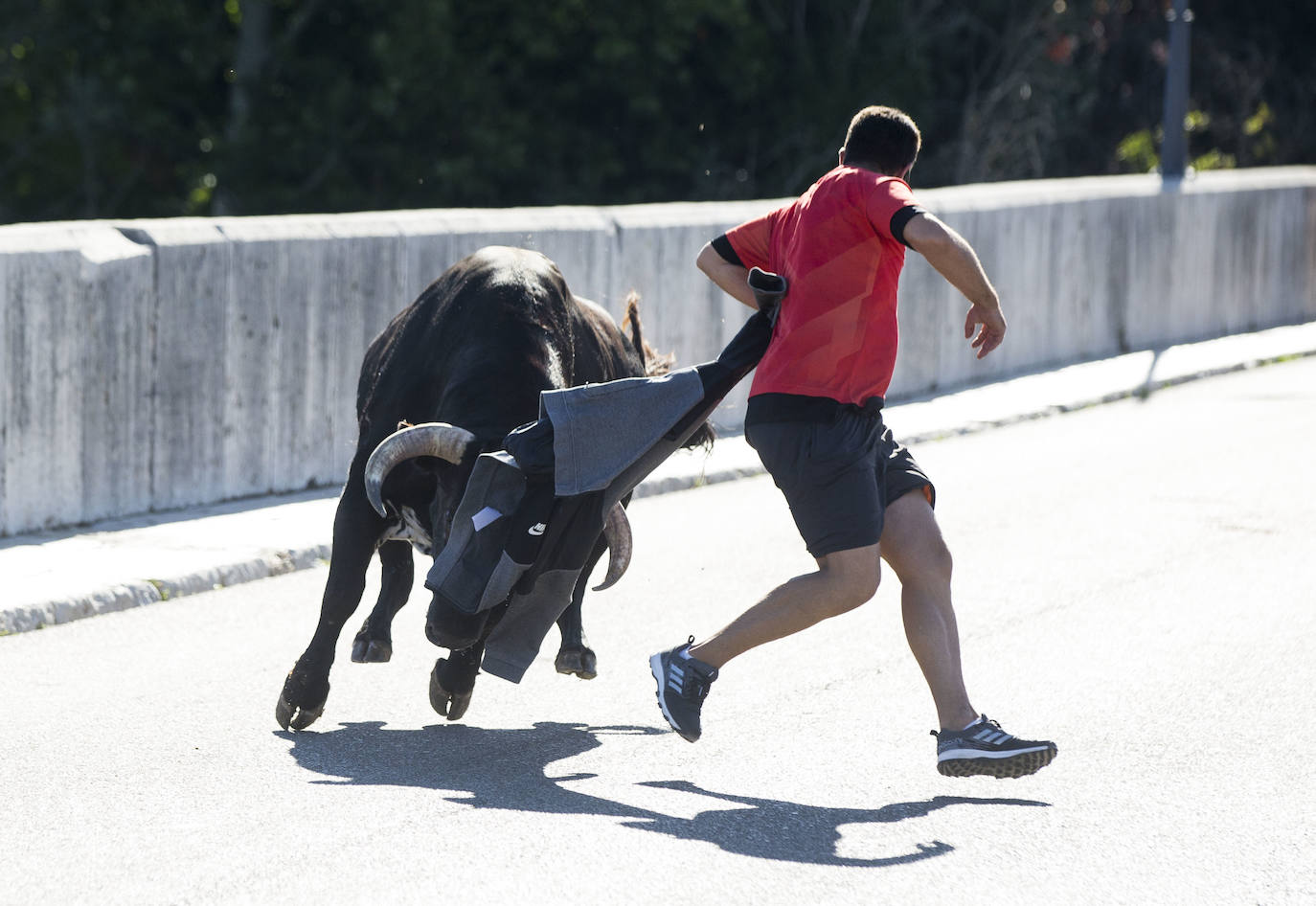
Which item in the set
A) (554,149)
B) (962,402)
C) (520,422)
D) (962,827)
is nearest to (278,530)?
(520,422)

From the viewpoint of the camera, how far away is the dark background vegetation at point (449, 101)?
25.1 m

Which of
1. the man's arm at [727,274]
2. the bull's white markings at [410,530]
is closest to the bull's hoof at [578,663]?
the bull's white markings at [410,530]

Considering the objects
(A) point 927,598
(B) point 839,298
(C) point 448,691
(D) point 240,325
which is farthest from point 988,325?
(D) point 240,325

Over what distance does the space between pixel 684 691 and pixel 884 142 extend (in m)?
1.78

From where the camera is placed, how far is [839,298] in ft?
19.1

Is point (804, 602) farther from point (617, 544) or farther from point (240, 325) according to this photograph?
point (240, 325)

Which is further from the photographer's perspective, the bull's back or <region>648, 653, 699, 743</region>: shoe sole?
the bull's back

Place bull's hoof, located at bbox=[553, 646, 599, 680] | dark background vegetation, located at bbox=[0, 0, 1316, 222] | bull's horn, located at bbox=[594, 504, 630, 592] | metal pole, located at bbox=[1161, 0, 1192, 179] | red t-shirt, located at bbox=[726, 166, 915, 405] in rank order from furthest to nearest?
dark background vegetation, located at bbox=[0, 0, 1316, 222], metal pole, located at bbox=[1161, 0, 1192, 179], bull's hoof, located at bbox=[553, 646, 599, 680], bull's horn, located at bbox=[594, 504, 630, 592], red t-shirt, located at bbox=[726, 166, 915, 405]

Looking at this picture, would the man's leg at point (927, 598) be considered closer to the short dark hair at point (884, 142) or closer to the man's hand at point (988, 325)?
the man's hand at point (988, 325)

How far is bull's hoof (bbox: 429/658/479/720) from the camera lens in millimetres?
6461

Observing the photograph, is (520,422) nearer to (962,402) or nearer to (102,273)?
(102,273)

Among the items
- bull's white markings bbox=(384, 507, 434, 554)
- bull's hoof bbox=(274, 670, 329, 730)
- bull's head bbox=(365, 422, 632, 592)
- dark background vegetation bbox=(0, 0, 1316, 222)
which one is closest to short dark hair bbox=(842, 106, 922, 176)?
bull's head bbox=(365, 422, 632, 592)

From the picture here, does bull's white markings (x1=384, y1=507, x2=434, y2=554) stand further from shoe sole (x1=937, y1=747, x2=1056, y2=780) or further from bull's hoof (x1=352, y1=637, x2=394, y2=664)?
shoe sole (x1=937, y1=747, x2=1056, y2=780)

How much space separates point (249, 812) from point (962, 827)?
1.99m
